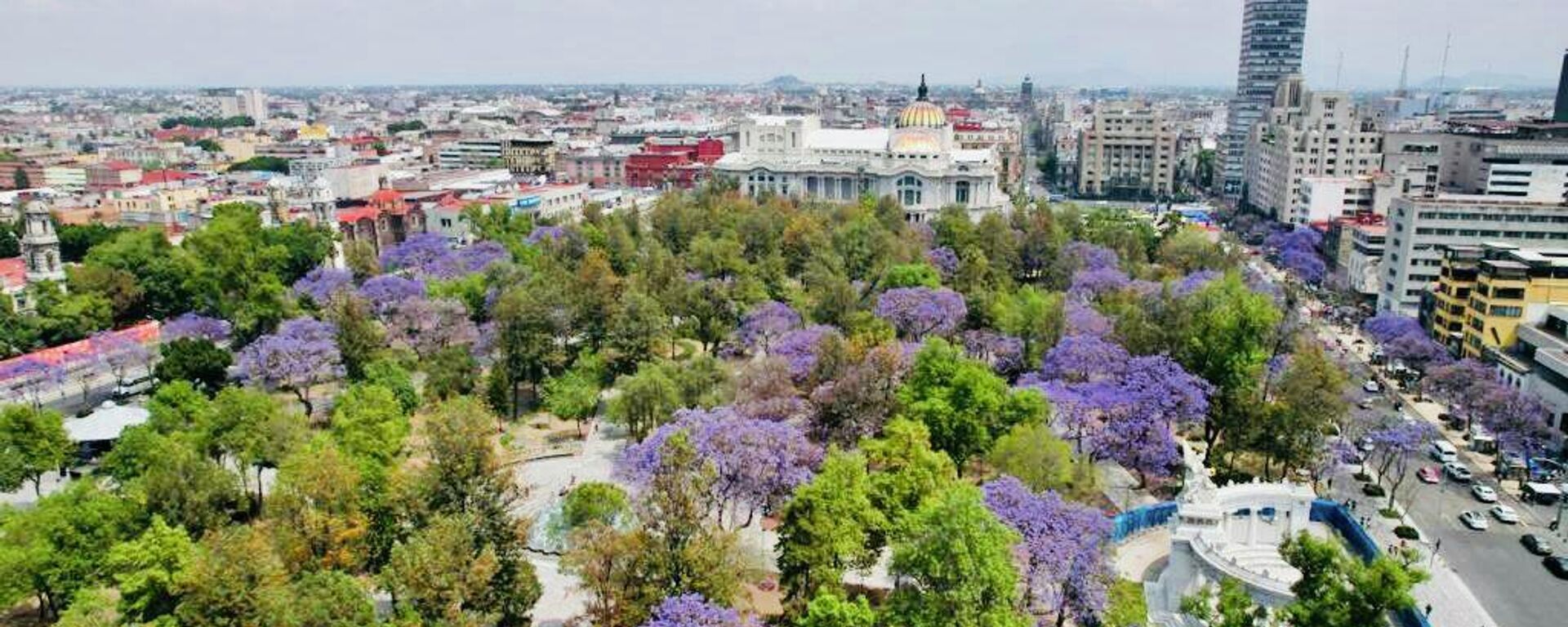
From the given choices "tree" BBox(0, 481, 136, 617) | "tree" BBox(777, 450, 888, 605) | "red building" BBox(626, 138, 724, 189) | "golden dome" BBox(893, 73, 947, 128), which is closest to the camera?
"tree" BBox(777, 450, 888, 605)

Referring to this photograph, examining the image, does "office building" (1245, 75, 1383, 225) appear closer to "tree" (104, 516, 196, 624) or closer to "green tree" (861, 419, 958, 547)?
"green tree" (861, 419, 958, 547)

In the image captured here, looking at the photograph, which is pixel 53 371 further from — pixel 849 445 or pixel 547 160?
pixel 547 160

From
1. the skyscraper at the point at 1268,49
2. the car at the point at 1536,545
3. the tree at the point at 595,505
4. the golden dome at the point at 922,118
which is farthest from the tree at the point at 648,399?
the skyscraper at the point at 1268,49

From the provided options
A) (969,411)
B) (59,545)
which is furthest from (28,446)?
(969,411)

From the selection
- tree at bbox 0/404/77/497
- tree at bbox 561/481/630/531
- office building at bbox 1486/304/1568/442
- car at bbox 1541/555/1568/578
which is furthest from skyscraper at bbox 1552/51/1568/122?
tree at bbox 0/404/77/497

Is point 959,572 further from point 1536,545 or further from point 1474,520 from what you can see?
point 1474,520

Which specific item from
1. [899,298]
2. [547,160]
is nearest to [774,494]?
[899,298]
